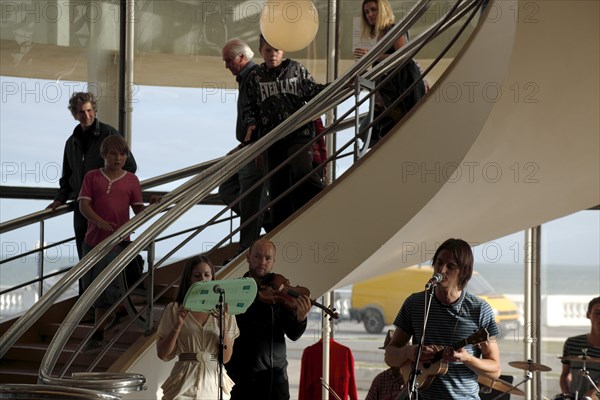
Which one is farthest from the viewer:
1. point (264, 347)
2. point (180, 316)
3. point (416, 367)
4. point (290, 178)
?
point (290, 178)

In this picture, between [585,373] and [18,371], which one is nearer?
[18,371]

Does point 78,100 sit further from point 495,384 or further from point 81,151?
point 495,384

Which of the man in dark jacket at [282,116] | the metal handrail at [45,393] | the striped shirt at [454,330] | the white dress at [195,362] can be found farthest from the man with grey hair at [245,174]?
the metal handrail at [45,393]

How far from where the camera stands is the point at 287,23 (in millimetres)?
5375

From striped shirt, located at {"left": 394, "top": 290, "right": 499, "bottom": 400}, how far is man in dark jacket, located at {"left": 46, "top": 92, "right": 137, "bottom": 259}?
273cm

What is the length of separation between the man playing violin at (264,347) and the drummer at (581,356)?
215 centimetres

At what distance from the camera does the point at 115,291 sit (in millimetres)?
5391

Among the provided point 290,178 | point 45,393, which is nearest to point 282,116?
point 290,178

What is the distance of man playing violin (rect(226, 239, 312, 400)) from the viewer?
4.32m

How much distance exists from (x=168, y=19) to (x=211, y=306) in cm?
515

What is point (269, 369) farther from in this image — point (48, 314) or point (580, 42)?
point (580, 42)

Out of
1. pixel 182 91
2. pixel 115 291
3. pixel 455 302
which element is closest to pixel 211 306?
pixel 455 302

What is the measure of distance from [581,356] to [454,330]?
93.1 inches

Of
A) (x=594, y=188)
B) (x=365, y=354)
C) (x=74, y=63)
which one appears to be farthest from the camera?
(x=365, y=354)
